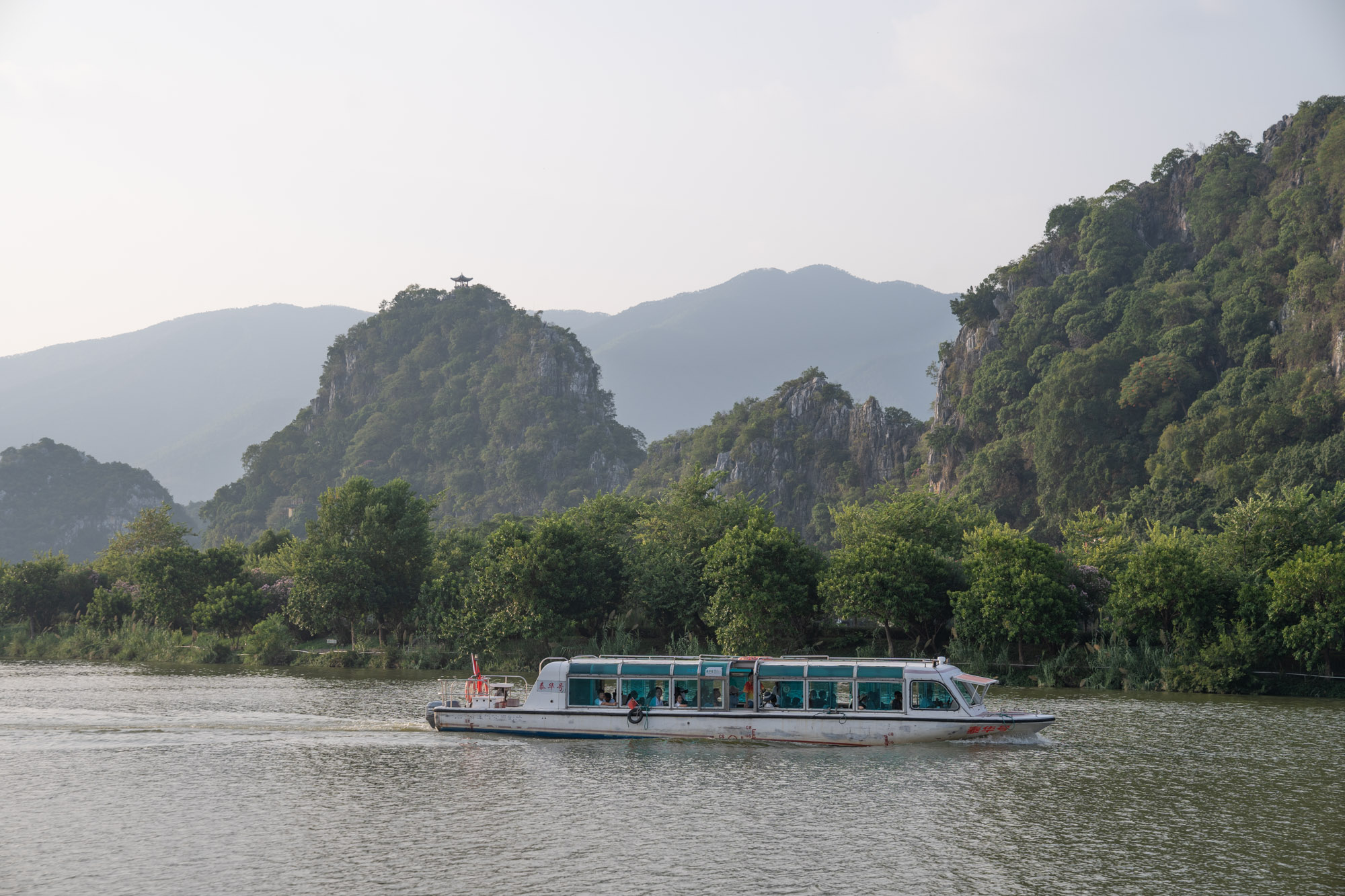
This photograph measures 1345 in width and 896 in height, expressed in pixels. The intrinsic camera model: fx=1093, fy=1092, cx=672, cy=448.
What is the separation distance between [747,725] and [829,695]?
10.7 ft

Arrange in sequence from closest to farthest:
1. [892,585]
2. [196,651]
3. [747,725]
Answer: [747,725] < [892,585] < [196,651]

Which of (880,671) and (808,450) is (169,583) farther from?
(808,450)

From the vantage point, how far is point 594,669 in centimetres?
4162

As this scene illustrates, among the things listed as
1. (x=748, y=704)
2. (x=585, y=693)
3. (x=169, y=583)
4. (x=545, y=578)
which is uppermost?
(x=169, y=583)

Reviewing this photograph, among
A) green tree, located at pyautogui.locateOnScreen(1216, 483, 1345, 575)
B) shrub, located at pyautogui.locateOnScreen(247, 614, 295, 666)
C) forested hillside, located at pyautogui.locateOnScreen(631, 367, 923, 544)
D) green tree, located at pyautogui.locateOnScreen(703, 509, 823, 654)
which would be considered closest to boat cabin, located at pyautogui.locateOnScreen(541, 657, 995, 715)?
green tree, located at pyautogui.locateOnScreen(703, 509, 823, 654)

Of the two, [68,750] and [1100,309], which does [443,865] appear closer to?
[68,750]

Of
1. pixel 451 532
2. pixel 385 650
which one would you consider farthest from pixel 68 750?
pixel 451 532

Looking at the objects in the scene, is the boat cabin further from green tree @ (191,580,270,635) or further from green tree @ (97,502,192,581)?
green tree @ (97,502,192,581)

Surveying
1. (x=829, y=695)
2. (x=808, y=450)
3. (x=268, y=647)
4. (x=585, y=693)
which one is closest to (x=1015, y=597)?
(x=829, y=695)

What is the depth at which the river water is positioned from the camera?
2322 cm

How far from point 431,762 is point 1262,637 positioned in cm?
3910

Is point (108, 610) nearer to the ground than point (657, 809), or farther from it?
farther from it

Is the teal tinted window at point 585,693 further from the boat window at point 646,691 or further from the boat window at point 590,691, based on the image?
the boat window at point 646,691

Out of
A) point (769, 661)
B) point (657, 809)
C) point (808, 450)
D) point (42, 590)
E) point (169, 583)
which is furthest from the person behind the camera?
point (808, 450)
